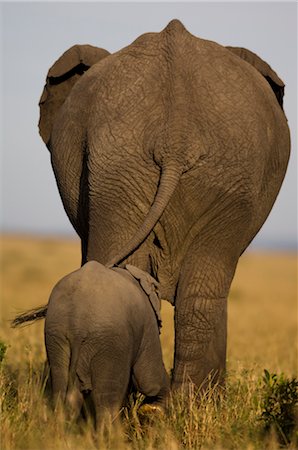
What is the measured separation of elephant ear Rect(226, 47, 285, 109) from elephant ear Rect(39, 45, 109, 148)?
3.15 ft

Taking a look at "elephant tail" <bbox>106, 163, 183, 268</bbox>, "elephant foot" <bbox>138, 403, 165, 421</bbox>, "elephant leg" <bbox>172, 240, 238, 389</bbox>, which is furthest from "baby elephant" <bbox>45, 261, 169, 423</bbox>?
"elephant leg" <bbox>172, 240, 238, 389</bbox>

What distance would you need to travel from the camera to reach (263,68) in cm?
621

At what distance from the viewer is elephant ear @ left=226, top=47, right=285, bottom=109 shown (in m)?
6.18

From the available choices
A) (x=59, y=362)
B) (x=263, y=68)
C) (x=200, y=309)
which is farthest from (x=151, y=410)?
(x=263, y=68)

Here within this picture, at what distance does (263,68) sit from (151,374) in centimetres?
247

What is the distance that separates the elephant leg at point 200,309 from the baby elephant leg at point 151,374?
454 mm

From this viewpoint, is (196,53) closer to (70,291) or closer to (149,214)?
(149,214)

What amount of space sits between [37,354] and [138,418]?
3.67 meters

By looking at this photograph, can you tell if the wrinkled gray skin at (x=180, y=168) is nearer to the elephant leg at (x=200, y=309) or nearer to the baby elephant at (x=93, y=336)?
the elephant leg at (x=200, y=309)

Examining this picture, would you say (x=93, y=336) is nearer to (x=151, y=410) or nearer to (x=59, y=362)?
Answer: (x=59, y=362)

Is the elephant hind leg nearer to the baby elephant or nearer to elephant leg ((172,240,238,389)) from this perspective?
the baby elephant

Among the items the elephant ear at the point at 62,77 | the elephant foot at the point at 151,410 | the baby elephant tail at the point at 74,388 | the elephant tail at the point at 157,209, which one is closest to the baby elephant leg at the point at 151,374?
the elephant foot at the point at 151,410

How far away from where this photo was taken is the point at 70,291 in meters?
4.42

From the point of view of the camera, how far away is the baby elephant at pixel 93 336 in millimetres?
4359
